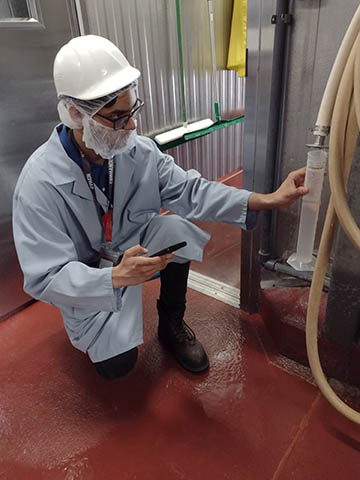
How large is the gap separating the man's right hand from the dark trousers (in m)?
0.39

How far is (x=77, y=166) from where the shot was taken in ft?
Answer: 3.73

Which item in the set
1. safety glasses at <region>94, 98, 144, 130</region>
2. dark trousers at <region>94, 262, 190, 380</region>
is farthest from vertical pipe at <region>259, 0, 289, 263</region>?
safety glasses at <region>94, 98, 144, 130</region>

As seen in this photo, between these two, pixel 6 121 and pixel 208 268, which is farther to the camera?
pixel 208 268

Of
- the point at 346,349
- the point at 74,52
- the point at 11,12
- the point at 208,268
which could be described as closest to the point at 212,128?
the point at 208,268

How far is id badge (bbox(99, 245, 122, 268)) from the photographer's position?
1256 mm

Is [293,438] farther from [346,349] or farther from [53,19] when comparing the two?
[53,19]

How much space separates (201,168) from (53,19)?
144 centimetres

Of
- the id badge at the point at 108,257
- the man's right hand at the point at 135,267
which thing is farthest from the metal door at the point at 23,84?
the man's right hand at the point at 135,267

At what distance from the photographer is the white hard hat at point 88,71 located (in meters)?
1.02

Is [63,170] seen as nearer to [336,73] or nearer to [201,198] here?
[201,198]

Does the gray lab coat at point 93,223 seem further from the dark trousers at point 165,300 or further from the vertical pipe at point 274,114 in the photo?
the vertical pipe at point 274,114

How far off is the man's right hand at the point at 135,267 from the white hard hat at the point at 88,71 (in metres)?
0.45

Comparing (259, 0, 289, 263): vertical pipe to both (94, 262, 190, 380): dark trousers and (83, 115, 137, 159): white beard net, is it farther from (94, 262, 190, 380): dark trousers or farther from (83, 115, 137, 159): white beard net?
(83, 115, 137, 159): white beard net

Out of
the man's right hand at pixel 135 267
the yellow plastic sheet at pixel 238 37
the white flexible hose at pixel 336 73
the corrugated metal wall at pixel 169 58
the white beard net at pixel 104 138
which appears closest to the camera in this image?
the white flexible hose at pixel 336 73
